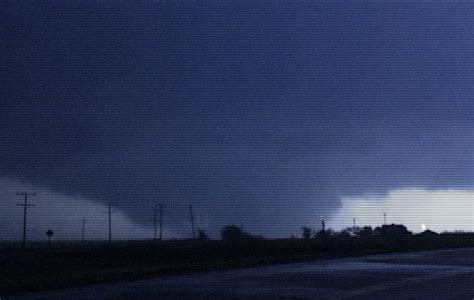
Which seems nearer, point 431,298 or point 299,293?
point 431,298

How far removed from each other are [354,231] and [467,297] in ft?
496

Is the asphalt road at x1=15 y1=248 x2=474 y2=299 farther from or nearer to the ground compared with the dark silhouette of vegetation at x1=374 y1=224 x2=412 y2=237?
nearer to the ground

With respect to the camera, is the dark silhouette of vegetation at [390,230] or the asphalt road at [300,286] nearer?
the asphalt road at [300,286]

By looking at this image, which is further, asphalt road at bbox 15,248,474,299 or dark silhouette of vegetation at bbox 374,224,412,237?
dark silhouette of vegetation at bbox 374,224,412,237

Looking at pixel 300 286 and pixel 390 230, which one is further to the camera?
pixel 390 230

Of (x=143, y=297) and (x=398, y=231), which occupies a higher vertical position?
(x=398, y=231)

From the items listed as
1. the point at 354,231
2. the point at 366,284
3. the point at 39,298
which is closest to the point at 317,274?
the point at 366,284

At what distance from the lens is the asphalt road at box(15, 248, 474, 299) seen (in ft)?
76.8

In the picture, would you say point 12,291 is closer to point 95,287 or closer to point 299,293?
point 95,287

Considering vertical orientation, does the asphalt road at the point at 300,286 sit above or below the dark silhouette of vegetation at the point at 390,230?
below

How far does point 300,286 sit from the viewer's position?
26703 millimetres

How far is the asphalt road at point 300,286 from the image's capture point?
23422 millimetres

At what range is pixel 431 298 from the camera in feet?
72.5

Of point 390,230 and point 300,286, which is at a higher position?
point 390,230
